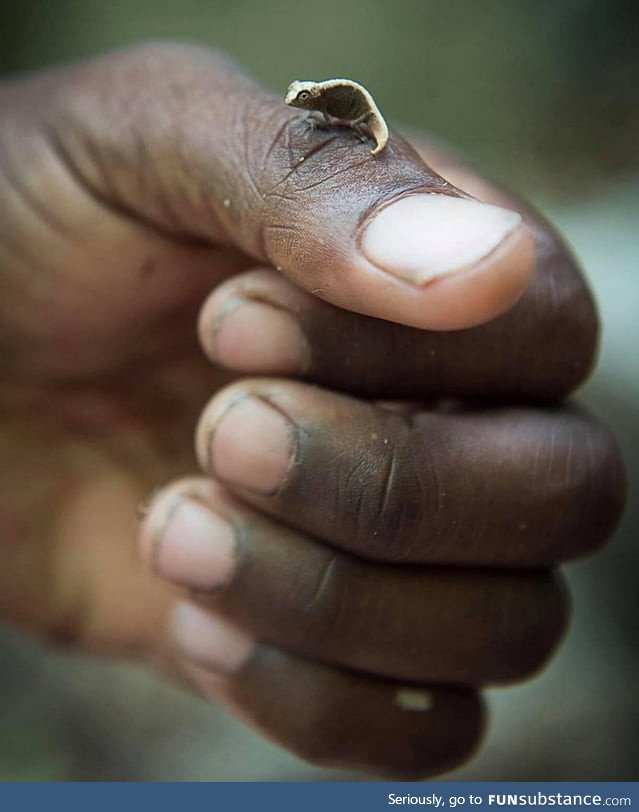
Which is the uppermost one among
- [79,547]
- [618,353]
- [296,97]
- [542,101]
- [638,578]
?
[296,97]

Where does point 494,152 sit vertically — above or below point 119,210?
below

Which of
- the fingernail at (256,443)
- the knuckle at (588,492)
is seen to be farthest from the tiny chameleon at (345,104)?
the knuckle at (588,492)

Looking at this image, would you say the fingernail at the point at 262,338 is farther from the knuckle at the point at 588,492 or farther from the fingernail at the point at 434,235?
the knuckle at the point at 588,492

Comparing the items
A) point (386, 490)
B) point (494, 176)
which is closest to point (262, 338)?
point (386, 490)

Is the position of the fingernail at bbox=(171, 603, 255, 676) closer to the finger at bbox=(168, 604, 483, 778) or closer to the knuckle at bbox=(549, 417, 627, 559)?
the finger at bbox=(168, 604, 483, 778)

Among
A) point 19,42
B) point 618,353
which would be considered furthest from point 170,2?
point 618,353

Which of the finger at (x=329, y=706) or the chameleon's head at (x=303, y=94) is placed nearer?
the chameleon's head at (x=303, y=94)

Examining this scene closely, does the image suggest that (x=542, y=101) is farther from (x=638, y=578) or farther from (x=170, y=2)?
(x=638, y=578)
